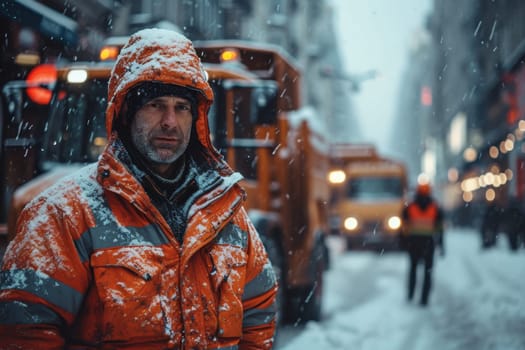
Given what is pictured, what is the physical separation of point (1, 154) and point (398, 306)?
664cm


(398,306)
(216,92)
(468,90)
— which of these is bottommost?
(398,306)

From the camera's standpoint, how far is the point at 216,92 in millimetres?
6906

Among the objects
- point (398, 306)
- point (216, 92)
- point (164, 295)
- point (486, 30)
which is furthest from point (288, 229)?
point (486, 30)

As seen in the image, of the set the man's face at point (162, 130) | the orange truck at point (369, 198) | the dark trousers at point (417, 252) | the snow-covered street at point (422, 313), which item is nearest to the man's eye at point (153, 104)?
the man's face at point (162, 130)

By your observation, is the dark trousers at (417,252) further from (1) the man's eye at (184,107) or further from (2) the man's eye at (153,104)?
(2) the man's eye at (153,104)

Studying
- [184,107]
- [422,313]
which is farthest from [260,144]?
[184,107]

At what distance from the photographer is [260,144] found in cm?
745

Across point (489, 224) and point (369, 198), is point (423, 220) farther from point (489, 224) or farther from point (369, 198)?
point (489, 224)

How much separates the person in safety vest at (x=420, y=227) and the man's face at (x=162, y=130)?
901 centimetres

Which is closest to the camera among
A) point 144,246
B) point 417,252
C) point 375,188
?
point 144,246

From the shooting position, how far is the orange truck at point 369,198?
22250 mm

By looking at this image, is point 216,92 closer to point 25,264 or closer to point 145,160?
point 145,160

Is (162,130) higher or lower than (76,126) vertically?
lower

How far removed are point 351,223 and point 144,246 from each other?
67.5 ft
